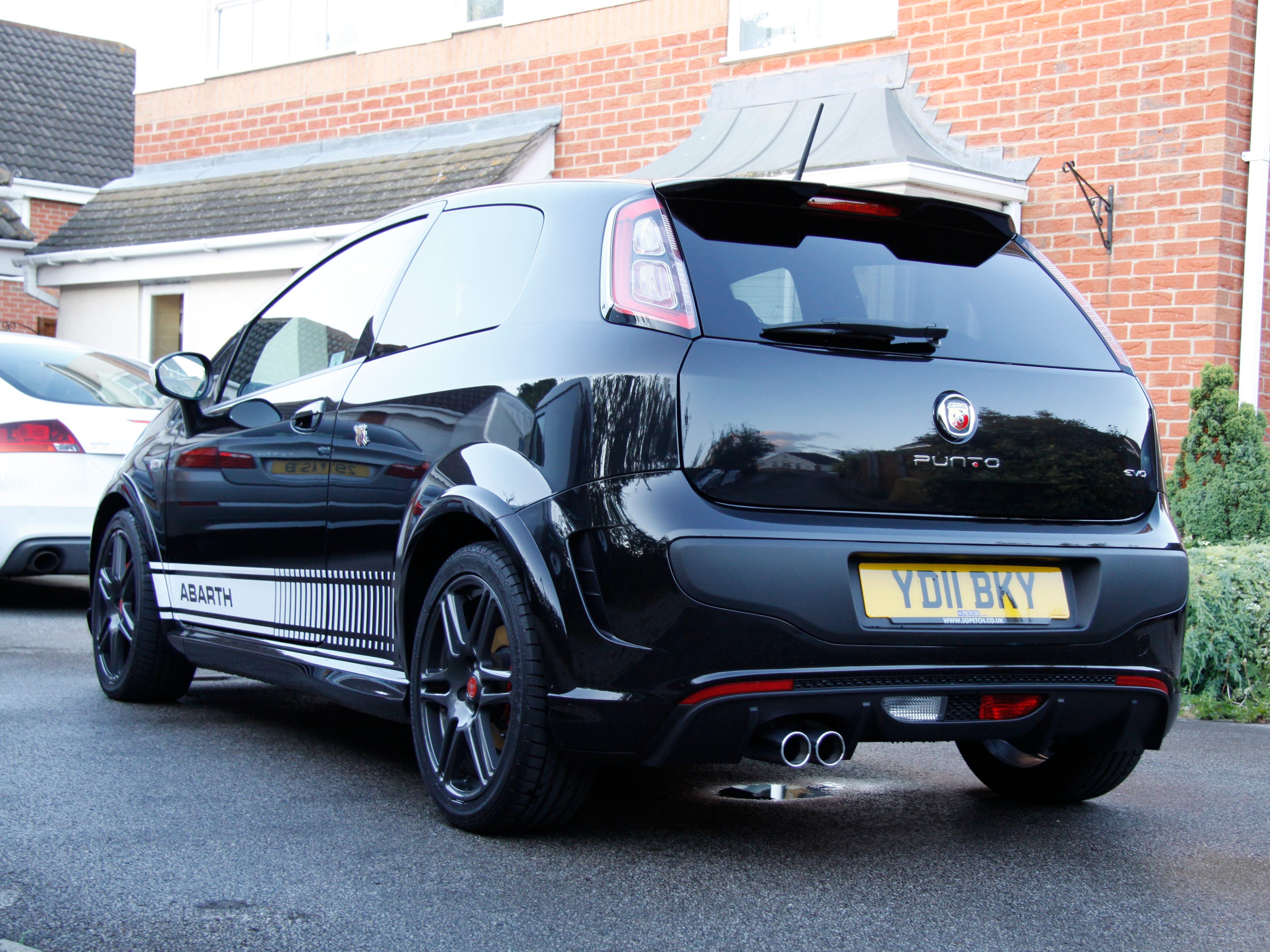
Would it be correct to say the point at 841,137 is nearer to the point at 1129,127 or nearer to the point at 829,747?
the point at 1129,127

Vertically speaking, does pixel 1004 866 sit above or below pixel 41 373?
below

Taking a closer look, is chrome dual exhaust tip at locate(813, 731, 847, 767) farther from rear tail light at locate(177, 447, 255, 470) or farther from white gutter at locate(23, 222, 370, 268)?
white gutter at locate(23, 222, 370, 268)

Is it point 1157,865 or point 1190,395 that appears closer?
point 1157,865

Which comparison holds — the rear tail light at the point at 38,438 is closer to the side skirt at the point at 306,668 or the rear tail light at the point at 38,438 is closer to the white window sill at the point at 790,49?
the side skirt at the point at 306,668

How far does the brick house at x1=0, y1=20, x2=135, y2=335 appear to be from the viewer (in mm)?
23453

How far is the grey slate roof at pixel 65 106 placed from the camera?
25156 millimetres

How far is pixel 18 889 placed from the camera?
3.18 meters

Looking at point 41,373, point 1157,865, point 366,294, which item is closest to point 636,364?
point 366,294

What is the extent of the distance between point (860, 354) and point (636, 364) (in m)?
0.53

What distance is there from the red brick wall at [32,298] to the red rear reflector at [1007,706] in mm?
21552

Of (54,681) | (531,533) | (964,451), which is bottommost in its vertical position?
(54,681)

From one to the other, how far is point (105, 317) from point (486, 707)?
1604cm

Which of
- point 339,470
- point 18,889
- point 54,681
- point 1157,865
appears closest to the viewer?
point 18,889

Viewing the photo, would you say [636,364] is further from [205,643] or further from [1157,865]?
[205,643]
